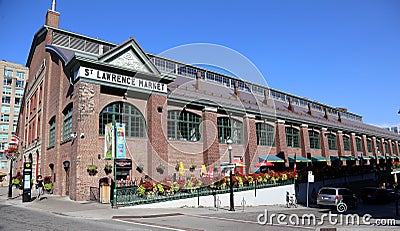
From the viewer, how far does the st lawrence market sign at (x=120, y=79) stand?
21.3 meters

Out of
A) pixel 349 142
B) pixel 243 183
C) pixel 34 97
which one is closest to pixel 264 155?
pixel 243 183

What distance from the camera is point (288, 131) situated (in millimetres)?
38750

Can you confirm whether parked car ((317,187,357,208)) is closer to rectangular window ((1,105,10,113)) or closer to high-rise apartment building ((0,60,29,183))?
high-rise apartment building ((0,60,29,183))

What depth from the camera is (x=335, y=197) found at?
2162cm

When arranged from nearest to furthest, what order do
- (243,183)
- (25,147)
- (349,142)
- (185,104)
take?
(243,183)
(185,104)
(25,147)
(349,142)

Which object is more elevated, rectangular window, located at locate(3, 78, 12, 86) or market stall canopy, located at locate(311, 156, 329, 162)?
rectangular window, located at locate(3, 78, 12, 86)

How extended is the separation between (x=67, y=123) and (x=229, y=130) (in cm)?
1555

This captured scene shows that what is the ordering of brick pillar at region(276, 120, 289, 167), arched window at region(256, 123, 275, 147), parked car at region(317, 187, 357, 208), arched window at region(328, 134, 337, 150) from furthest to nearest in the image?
arched window at region(328, 134, 337, 150), brick pillar at region(276, 120, 289, 167), arched window at region(256, 123, 275, 147), parked car at region(317, 187, 357, 208)

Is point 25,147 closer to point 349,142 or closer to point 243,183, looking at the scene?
point 243,183

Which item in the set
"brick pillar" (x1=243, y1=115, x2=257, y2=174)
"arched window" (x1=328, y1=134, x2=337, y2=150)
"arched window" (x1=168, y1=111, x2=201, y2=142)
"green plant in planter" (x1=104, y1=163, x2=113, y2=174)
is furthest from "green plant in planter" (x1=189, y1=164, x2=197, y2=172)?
"arched window" (x1=328, y1=134, x2=337, y2=150)

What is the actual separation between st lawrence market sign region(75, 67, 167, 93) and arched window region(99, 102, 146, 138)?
1.73 meters

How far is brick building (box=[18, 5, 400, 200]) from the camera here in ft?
69.9

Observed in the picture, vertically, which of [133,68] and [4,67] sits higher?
[4,67]

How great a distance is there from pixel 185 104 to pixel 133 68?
596 centimetres
